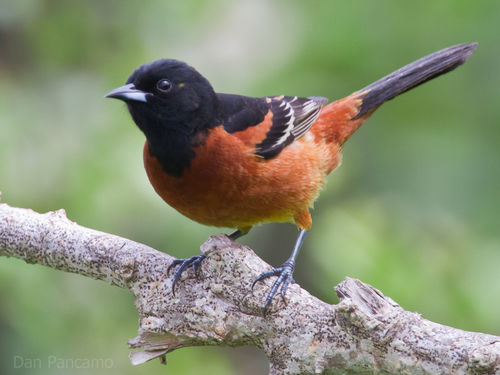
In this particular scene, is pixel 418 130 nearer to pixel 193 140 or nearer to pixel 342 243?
pixel 342 243

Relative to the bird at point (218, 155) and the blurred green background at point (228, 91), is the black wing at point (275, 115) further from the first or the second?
the blurred green background at point (228, 91)

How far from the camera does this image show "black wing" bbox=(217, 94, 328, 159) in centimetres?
320

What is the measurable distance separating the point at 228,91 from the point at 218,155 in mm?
1296

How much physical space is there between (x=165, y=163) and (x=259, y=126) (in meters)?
0.73

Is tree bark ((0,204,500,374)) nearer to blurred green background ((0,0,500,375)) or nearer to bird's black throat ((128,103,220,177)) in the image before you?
bird's black throat ((128,103,220,177))

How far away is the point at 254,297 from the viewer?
2449 mm

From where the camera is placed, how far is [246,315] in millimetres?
2453

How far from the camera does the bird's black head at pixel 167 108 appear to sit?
112 inches

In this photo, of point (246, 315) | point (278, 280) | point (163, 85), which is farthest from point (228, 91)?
point (246, 315)

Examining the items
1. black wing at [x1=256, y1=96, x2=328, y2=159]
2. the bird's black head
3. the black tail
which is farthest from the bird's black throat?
the black tail

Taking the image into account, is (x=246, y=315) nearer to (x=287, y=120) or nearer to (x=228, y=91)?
(x=287, y=120)

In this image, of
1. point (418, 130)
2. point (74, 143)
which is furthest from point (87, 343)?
point (418, 130)

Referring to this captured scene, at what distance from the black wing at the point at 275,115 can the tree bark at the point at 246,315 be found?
813 mm

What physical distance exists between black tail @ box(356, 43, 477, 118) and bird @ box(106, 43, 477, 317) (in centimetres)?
3
